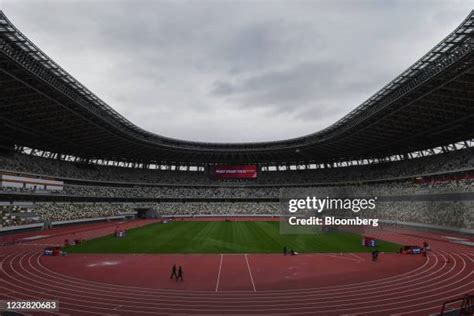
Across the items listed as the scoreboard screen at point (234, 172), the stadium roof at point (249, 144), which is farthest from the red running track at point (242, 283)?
the scoreboard screen at point (234, 172)

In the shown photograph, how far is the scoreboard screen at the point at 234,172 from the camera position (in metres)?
91.7

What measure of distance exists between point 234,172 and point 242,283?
236 feet

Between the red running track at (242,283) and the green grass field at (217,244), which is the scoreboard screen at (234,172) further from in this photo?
the red running track at (242,283)

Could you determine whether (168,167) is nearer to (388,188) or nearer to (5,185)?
Answer: (5,185)

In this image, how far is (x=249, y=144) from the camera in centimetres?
8250

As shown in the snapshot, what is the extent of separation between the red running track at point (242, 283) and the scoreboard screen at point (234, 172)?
204 ft

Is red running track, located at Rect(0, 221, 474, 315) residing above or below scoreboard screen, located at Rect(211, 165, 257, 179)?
below

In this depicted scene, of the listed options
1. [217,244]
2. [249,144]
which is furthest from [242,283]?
[249,144]

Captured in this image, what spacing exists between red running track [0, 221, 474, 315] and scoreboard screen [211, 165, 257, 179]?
6212 centimetres

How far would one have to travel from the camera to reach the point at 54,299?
17.5 meters

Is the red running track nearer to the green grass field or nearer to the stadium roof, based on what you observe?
the green grass field

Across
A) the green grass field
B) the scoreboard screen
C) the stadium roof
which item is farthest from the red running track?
the scoreboard screen

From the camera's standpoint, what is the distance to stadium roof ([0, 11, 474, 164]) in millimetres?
29906

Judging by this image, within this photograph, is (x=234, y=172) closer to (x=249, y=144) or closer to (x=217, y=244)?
(x=249, y=144)
